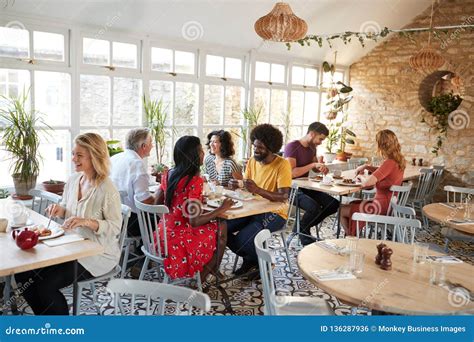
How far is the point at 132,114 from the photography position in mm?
5211

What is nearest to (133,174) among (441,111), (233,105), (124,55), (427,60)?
(124,55)

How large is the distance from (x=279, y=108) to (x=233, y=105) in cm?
102

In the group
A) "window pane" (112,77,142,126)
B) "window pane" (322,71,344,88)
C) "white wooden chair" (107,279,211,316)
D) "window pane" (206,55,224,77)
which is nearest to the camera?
"white wooden chair" (107,279,211,316)

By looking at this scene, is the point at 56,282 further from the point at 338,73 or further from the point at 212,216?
the point at 338,73

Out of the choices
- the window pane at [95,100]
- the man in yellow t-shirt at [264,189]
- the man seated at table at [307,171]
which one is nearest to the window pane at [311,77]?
the man seated at table at [307,171]

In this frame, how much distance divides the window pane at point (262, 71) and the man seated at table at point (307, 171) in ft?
5.78

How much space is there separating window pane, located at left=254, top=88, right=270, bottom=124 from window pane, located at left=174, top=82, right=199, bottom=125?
1.15m

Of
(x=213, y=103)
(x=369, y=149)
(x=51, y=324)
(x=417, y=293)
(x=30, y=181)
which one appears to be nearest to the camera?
(x=51, y=324)

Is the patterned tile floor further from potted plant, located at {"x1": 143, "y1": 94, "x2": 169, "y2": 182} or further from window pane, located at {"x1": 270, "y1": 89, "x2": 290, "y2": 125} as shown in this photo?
window pane, located at {"x1": 270, "y1": 89, "x2": 290, "y2": 125}

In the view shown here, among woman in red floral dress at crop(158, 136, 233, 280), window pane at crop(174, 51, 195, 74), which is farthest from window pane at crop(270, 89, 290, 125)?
woman in red floral dress at crop(158, 136, 233, 280)

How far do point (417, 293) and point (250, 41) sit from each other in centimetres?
457

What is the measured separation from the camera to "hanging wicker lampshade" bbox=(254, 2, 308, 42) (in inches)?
164

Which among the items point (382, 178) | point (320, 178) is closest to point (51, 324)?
point (382, 178)

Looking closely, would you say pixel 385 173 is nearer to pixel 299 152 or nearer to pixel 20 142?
pixel 299 152
